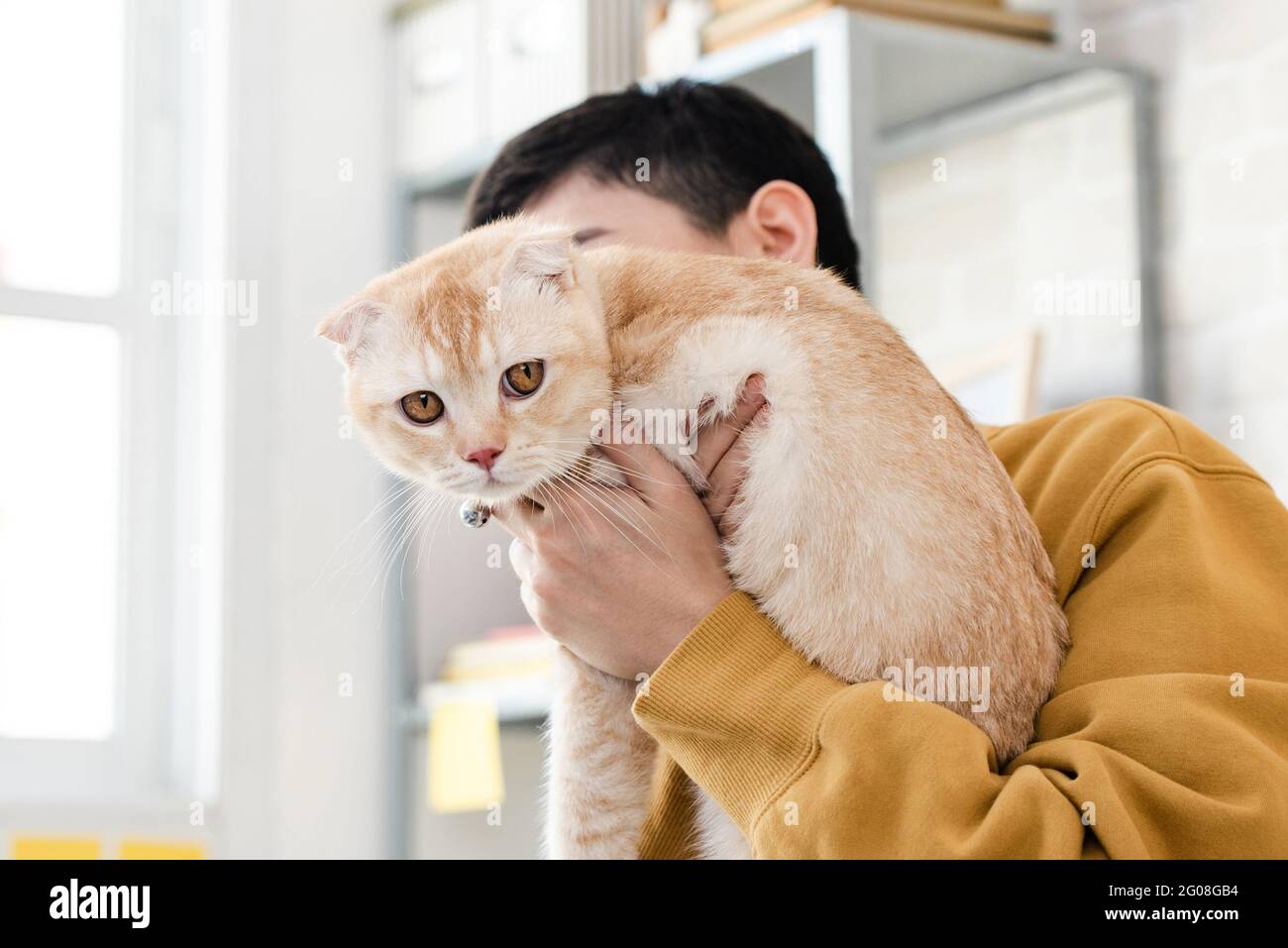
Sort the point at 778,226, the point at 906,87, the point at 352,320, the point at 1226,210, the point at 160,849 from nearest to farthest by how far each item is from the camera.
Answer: the point at 352,320 → the point at 778,226 → the point at 1226,210 → the point at 906,87 → the point at 160,849

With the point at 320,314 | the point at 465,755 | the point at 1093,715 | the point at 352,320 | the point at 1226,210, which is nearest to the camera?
the point at 1093,715

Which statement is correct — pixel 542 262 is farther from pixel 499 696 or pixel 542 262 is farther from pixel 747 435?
pixel 499 696

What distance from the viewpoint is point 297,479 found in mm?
3025

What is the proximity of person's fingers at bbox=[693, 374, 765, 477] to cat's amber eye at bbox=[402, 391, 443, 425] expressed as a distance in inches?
8.9

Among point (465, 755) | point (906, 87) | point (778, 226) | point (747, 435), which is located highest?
point (906, 87)

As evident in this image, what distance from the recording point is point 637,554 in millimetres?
1189

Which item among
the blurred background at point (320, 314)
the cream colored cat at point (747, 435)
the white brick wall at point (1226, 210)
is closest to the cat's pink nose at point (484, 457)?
the cream colored cat at point (747, 435)

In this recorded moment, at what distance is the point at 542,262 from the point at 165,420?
Result: 1955 mm

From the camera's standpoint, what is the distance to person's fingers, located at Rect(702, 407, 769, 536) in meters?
1.19

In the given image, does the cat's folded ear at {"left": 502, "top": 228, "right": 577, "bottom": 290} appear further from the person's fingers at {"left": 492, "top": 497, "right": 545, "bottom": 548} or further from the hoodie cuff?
the hoodie cuff

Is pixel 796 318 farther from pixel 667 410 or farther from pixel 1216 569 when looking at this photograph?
pixel 1216 569

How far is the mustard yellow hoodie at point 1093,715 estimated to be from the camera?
96cm

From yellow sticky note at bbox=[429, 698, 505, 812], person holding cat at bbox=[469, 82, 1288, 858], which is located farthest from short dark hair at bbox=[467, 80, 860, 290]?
yellow sticky note at bbox=[429, 698, 505, 812]

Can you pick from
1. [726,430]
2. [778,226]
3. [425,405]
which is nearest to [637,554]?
[726,430]
